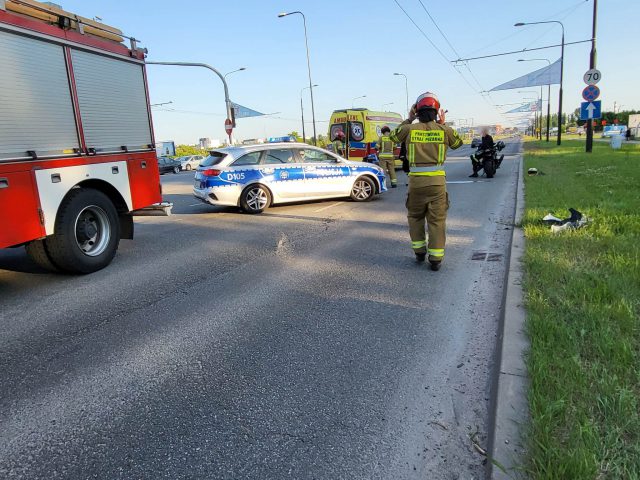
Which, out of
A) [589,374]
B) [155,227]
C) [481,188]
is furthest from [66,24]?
[481,188]

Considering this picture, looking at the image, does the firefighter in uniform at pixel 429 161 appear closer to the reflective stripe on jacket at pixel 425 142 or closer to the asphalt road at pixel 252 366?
the reflective stripe on jacket at pixel 425 142

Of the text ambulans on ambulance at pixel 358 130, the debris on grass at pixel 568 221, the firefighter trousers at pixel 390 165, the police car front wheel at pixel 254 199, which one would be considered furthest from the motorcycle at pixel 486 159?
the debris on grass at pixel 568 221

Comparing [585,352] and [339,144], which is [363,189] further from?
[585,352]

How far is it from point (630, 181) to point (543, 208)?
4.20 metres

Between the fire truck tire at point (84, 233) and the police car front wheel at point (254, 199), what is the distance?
4.15 m

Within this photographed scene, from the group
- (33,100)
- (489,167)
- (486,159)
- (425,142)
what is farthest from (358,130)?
(33,100)

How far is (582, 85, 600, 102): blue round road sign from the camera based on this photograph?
17516mm

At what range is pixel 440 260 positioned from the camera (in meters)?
5.47

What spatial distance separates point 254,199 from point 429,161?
19.1ft

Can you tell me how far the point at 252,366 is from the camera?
330cm

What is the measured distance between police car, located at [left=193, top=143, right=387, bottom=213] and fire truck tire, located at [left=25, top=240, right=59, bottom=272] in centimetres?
485

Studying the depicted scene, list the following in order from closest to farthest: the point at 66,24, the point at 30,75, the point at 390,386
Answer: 1. the point at 390,386
2. the point at 30,75
3. the point at 66,24

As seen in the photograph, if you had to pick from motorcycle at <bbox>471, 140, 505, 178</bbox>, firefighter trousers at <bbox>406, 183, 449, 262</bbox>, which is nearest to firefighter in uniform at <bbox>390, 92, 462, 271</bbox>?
firefighter trousers at <bbox>406, 183, 449, 262</bbox>

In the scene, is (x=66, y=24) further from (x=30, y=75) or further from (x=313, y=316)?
(x=313, y=316)
